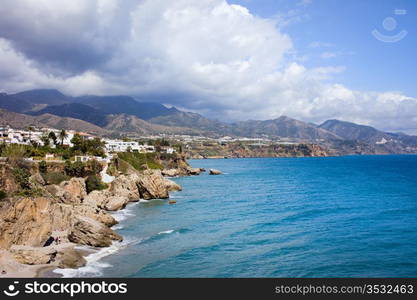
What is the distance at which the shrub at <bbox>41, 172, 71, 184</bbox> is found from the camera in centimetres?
5794

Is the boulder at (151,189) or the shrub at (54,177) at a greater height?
the shrub at (54,177)

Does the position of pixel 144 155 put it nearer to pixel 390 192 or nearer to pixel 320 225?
pixel 390 192

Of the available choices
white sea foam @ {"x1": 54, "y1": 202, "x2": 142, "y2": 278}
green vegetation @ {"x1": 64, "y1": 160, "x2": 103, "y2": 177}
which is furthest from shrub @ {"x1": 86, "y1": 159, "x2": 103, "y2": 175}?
white sea foam @ {"x1": 54, "y1": 202, "x2": 142, "y2": 278}

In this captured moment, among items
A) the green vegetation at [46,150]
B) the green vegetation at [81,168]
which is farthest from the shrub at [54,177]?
the green vegetation at [46,150]

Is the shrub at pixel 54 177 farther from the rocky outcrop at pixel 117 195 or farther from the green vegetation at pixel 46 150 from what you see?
the rocky outcrop at pixel 117 195

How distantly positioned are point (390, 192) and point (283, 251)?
48.0 meters

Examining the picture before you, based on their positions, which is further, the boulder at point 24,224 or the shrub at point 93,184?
the shrub at point 93,184

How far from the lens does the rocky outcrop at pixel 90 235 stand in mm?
32562

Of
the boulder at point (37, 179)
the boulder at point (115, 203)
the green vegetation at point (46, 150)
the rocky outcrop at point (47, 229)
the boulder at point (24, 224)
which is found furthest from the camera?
the green vegetation at point (46, 150)

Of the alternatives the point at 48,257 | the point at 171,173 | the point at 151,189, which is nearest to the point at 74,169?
the point at 151,189

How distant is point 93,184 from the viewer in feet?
207

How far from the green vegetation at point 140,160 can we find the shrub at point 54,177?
125 feet

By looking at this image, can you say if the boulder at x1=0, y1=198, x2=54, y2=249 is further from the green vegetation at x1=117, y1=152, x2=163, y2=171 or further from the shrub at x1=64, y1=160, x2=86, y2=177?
the green vegetation at x1=117, y1=152, x2=163, y2=171

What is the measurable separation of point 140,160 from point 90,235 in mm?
81420
